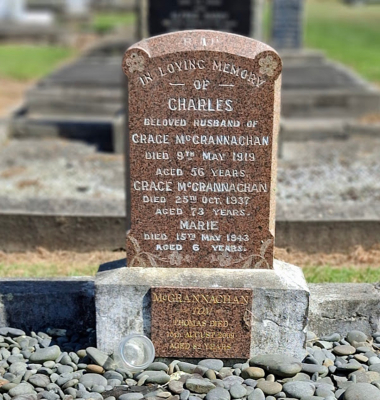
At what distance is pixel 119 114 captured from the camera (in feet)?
31.4

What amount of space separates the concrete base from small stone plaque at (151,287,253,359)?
4cm

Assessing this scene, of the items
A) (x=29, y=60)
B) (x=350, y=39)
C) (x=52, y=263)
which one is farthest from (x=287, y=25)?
(x=52, y=263)

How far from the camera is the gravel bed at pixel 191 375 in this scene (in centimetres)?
346

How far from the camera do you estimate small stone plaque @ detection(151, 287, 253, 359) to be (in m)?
3.77

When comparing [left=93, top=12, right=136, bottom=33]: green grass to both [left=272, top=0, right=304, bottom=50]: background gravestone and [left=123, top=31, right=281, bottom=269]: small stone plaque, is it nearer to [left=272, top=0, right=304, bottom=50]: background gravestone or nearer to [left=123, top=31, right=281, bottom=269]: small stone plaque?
[left=272, top=0, right=304, bottom=50]: background gravestone

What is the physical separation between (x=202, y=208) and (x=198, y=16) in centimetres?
626

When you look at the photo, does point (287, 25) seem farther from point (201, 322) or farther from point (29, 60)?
point (201, 322)

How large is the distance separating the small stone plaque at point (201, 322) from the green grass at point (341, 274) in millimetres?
1161

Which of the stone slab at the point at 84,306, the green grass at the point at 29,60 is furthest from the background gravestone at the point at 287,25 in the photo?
the stone slab at the point at 84,306

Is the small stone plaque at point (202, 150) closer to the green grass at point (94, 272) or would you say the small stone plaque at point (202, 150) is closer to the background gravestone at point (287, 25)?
the green grass at point (94, 272)

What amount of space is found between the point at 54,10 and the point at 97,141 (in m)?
22.4

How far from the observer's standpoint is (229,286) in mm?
3768

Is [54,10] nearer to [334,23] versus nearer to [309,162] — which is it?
[334,23]

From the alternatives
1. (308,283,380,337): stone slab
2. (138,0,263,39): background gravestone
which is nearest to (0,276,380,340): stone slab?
(308,283,380,337): stone slab
